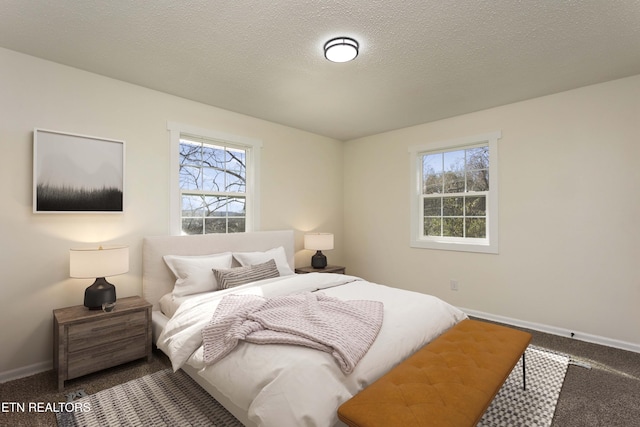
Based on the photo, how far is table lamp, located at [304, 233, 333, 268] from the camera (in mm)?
4379

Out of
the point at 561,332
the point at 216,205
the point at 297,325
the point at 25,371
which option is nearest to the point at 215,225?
the point at 216,205

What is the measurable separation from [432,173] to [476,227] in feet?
3.07

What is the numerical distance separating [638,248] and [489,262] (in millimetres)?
1280

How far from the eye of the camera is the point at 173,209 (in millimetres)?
3357

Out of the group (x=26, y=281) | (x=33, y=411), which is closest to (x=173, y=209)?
(x=26, y=281)

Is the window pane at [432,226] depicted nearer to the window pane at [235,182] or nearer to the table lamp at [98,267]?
the window pane at [235,182]

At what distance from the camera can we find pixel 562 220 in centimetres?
329

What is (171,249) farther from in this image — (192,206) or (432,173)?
(432,173)

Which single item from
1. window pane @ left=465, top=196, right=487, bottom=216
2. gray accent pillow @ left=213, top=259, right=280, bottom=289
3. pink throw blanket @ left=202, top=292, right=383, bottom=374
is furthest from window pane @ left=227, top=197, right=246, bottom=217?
window pane @ left=465, top=196, right=487, bottom=216

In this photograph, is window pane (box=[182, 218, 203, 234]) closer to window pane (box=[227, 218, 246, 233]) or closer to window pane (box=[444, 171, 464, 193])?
window pane (box=[227, 218, 246, 233])

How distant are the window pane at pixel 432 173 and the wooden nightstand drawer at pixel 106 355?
12.3ft

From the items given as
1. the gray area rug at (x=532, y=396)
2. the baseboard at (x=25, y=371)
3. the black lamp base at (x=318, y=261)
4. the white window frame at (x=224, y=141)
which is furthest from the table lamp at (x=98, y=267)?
the gray area rug at (x=532, y=396)

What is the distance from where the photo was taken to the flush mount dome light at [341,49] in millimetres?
2299

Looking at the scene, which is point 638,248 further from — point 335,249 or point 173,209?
point 173,209
